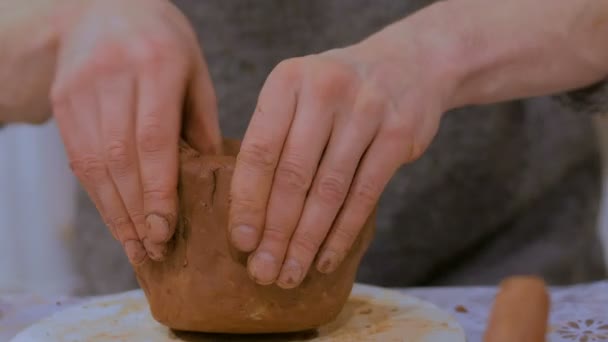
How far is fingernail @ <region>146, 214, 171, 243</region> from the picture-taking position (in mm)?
806

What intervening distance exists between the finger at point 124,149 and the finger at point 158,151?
0.5 inches

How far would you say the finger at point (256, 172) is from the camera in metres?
0.79

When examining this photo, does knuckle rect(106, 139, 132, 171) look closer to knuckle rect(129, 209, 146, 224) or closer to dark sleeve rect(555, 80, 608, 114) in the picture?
knuckle rect(129, 209, 146, 224)

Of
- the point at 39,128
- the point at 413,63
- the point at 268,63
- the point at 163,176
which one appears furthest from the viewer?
the point at 39,128

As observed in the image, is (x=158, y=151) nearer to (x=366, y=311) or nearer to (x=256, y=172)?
(x=256, y=172)

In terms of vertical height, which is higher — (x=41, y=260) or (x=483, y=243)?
(x=483, y=243)

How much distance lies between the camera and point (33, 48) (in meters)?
1.09

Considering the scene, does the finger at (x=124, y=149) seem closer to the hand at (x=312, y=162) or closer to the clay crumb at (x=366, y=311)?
the hand at (x=312, y=162)

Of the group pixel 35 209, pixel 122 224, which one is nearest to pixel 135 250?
pixel 122 224

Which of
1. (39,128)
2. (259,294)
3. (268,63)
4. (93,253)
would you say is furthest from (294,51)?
(39,128)

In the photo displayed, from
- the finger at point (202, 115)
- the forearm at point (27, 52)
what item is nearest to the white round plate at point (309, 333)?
the finger at point (202, 115)

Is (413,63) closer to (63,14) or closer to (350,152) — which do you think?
(350,152)

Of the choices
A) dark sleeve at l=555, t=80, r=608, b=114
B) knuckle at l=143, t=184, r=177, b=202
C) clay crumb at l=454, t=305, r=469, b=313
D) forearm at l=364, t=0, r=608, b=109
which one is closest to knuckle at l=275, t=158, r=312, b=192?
knuckle at l=143, t=184, r=177, b=202

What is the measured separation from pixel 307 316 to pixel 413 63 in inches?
12.6
